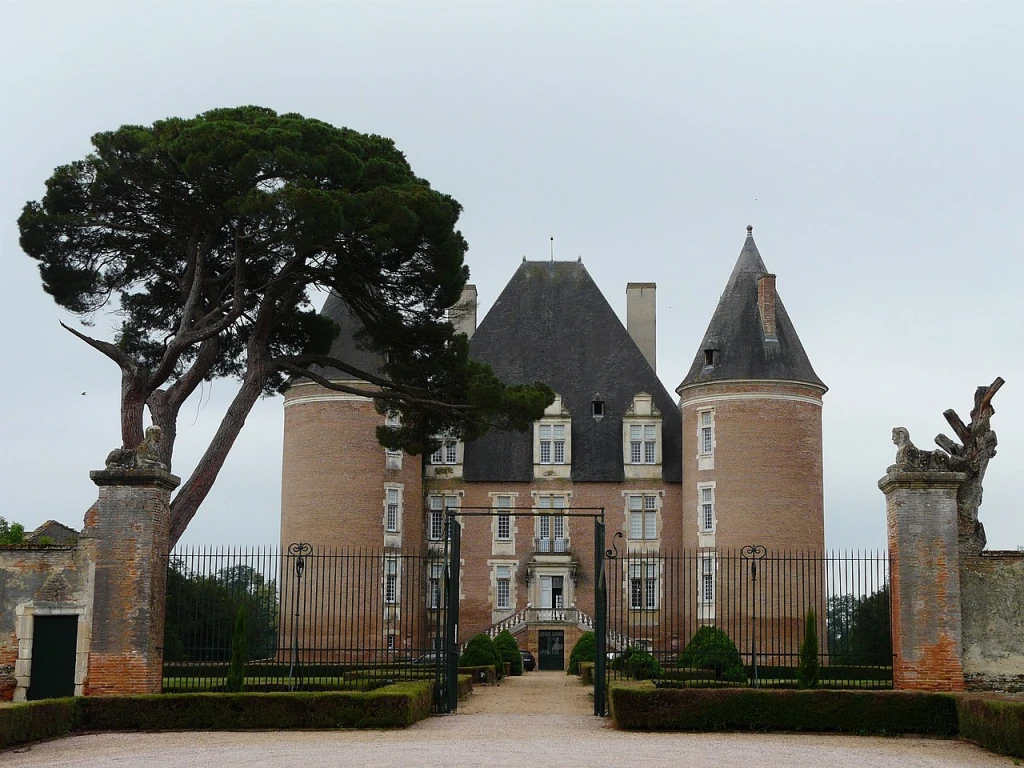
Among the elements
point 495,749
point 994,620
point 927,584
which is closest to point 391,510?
point 927,584

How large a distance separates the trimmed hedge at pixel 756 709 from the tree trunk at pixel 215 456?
25.0 ft

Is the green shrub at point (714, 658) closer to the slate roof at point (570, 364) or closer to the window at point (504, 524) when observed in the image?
the window at point (504, 524)

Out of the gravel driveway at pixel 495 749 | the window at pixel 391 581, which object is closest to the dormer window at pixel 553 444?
the window at pixel 391 581

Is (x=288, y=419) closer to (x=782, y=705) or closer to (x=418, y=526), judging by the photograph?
(x=418, y=526)

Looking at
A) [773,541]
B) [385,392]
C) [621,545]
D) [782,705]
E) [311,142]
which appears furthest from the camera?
[621,545]

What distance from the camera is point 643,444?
4088 centimetres

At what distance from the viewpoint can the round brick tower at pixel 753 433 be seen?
3681 centimetres

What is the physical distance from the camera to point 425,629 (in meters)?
40.2

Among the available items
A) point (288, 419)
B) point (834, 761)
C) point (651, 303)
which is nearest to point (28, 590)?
point (834, 761)

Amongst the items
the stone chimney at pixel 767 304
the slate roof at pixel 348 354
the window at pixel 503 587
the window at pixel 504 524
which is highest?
the stone chimney at pixel 767 304

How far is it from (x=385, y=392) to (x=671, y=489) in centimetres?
1928

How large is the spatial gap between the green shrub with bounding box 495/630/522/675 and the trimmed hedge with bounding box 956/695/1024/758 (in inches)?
820

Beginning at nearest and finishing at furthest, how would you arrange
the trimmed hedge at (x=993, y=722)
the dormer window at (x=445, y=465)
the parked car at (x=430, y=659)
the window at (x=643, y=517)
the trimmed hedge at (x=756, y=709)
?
the trimmed hedge at (x=993, y=722) < the trimmed hedge at (x=756, y=709) < the parked car at (x=430, y=659) < the window at (x=643, y=517) < the dormer window at (x=445, y=465)

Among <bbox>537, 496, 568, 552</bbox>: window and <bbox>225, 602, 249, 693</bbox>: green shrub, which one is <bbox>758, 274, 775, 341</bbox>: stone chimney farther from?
<bbox>225, 602, 249, 693</bbox>: green shrub
